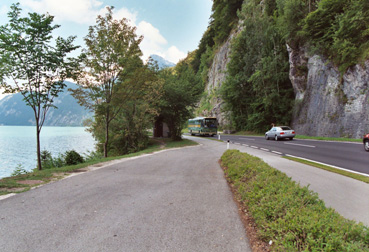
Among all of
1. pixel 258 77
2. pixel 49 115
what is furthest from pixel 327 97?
pixel 49 115

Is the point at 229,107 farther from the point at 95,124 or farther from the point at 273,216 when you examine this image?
the point at 273,216

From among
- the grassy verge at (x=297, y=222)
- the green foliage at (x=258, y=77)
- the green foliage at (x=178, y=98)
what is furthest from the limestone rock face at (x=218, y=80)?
the grassy verge at (x=297, y=222)

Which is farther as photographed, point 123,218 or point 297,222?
point 123,218

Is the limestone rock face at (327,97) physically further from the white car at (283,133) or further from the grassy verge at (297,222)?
the grassy verge at (297,222)

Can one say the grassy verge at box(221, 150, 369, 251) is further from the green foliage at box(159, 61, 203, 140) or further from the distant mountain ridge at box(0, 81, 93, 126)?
the distant mountain ridge at box(0, 81, 93, 126)

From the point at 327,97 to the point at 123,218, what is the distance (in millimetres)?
26566

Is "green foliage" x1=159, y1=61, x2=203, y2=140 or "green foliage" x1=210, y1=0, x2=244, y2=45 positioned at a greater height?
"green foliage" x1=210, y1=0, x2=244, y2=45

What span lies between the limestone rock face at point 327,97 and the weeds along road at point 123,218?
19.6m

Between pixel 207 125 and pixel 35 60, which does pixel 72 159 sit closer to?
pixel 35 60

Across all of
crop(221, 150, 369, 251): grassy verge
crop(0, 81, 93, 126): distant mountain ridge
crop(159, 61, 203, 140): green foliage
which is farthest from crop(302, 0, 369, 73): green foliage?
crop(0, 81, 93, 126): distant mountain ridge

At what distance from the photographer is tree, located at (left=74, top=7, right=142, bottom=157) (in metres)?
13.6

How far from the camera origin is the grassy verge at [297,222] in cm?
244

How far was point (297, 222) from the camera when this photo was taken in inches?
112

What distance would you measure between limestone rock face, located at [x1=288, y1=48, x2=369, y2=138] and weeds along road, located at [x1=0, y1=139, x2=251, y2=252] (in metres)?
19.6
